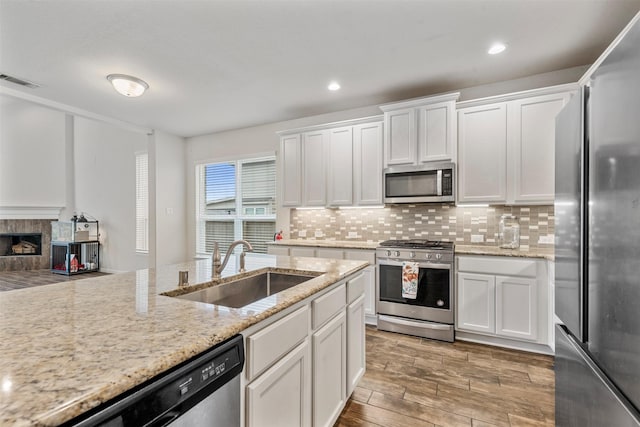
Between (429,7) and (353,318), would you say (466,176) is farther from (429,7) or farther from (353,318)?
(353,318)

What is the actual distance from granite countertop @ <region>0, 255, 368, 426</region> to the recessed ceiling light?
8.75 feet

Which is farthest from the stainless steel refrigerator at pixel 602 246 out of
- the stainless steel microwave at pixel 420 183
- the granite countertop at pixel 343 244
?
the granite countertop at pixel 343 244

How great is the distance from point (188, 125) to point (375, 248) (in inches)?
147

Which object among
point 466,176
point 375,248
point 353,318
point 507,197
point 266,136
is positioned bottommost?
point 353,318

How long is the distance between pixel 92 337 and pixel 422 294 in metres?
2.86

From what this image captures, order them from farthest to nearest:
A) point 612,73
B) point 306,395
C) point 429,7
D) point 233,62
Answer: point 233,62 → point 429,7 → point 306,395 → point 612,73

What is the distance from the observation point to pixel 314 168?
13.2ft

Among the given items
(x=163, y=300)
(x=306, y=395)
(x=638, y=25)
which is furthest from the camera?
(x=306, y=395)

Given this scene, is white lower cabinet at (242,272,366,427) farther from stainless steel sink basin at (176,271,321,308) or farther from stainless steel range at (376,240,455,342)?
stainless steel range at (376,240,455,342)

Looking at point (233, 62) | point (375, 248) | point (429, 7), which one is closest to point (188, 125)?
point (233, 62)

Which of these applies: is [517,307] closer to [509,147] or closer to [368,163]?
[509,147]

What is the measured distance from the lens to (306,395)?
4.48ft

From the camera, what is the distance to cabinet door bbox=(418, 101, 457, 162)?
3188mm

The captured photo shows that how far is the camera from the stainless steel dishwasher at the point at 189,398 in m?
0.59
